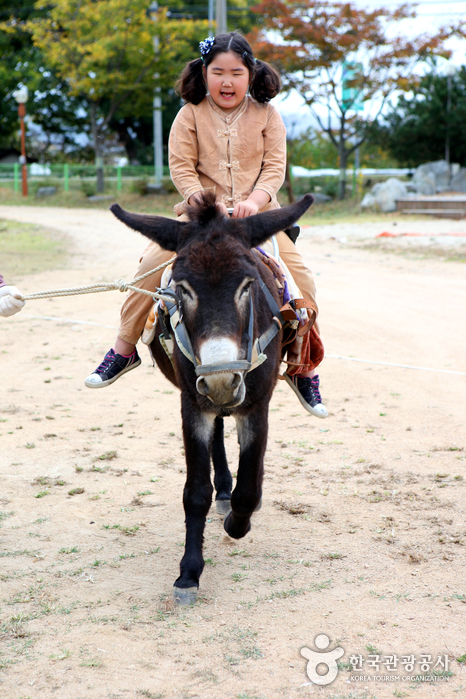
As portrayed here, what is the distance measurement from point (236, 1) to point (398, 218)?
63.9 feet

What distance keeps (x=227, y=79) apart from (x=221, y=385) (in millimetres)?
2024

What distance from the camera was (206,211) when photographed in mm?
3182

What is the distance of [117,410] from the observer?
247 inches

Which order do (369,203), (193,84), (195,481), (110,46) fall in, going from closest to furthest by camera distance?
(195,481)
(193,84)
(369,203)
(110,46)

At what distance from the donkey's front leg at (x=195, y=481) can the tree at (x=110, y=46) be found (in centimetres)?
2678

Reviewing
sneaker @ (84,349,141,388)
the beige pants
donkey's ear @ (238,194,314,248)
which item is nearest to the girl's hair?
the beige pants

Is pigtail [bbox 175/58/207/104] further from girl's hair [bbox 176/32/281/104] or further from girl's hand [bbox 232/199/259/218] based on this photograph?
girl's hand [bbox 232/199/259/218]

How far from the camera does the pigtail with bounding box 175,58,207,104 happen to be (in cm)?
411

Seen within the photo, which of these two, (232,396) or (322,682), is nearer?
(322,682)

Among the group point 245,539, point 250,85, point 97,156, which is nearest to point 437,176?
point 97,156

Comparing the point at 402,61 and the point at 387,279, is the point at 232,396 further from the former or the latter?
the point at 402,61

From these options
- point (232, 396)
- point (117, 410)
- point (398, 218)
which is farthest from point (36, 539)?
point (398, 218)

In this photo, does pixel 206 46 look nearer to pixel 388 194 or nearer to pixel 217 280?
pixel 217 280

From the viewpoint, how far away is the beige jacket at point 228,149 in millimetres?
4008
